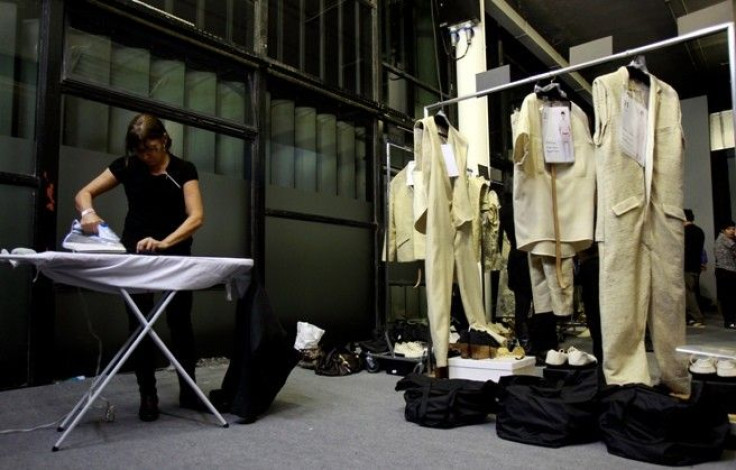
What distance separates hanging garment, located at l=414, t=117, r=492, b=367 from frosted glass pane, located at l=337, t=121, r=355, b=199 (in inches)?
72.9

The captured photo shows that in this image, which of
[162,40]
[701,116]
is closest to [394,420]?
[162,40]

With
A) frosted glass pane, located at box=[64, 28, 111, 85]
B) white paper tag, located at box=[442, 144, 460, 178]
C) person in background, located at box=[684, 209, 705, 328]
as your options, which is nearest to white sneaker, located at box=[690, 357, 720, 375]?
white paper tag, located at box=[442, 144, 460, 178]

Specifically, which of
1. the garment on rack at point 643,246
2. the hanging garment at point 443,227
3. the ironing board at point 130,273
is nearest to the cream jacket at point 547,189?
the garment on rack at point 643,246

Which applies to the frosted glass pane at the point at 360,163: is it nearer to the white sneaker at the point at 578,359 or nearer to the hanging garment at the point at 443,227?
the hanging garment at the point at 443,227

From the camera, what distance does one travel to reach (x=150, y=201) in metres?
2.21

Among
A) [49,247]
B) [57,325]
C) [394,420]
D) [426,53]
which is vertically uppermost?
[426,53]

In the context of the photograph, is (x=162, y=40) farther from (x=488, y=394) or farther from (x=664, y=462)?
(x=664, y=462)

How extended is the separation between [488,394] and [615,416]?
51 centimetres

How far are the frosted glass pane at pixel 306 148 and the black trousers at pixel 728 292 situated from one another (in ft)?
16.8

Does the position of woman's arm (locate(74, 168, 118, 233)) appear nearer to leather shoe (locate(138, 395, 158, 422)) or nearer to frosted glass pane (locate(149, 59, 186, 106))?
leather shoe (locate(138, 395, 158, 422))

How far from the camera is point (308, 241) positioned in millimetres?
4207

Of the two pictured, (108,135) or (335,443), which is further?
(108,135)

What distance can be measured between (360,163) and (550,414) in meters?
3.38

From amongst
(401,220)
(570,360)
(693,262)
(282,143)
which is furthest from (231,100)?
(693,262)
